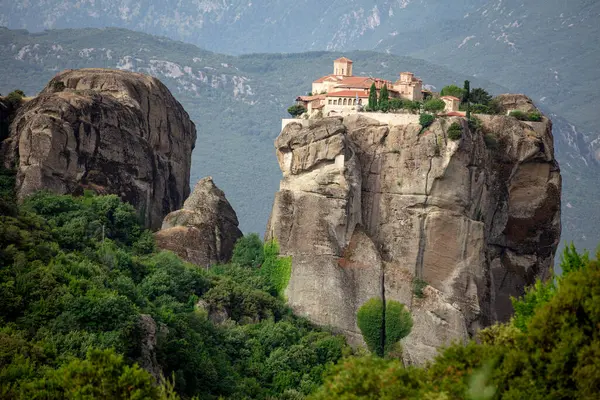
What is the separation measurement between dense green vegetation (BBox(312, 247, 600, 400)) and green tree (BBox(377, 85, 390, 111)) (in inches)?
1515

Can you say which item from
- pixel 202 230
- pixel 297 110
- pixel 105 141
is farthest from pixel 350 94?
pixel 105 141

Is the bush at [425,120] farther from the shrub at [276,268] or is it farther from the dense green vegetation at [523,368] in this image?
the dense green vegetation at [523,368]

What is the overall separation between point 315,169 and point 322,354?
9.96m

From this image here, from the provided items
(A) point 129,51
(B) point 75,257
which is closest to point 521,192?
(B) point 75,257

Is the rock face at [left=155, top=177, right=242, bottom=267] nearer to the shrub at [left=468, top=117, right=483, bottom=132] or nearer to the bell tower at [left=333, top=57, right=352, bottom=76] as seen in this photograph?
the bell tower at [left=333, top=57, right=352, bottom=76]

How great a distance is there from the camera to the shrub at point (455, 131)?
277 ft

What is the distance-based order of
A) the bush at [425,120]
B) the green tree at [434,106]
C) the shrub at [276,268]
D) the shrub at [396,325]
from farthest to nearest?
the green tree at [434,106] < the bush at [425,120] < the shrub at [276,268] < the shrub at [396,325]

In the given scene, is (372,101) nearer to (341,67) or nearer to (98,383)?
(341,67)

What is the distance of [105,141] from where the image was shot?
86.2 metres

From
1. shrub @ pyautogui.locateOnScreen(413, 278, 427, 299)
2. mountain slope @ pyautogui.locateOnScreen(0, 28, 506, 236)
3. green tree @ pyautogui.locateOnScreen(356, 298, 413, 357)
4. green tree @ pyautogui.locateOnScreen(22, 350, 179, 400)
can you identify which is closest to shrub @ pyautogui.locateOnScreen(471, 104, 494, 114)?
shrub @ pyautogui.locateOnScreen(413, 278, 427, 299)

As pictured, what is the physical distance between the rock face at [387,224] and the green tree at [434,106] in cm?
267

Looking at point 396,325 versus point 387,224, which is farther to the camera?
point 387,224

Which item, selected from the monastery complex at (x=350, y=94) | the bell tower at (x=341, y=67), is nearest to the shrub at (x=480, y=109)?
the monastery complex at (x=350, y=94)

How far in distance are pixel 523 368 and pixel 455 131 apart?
37727 mm
